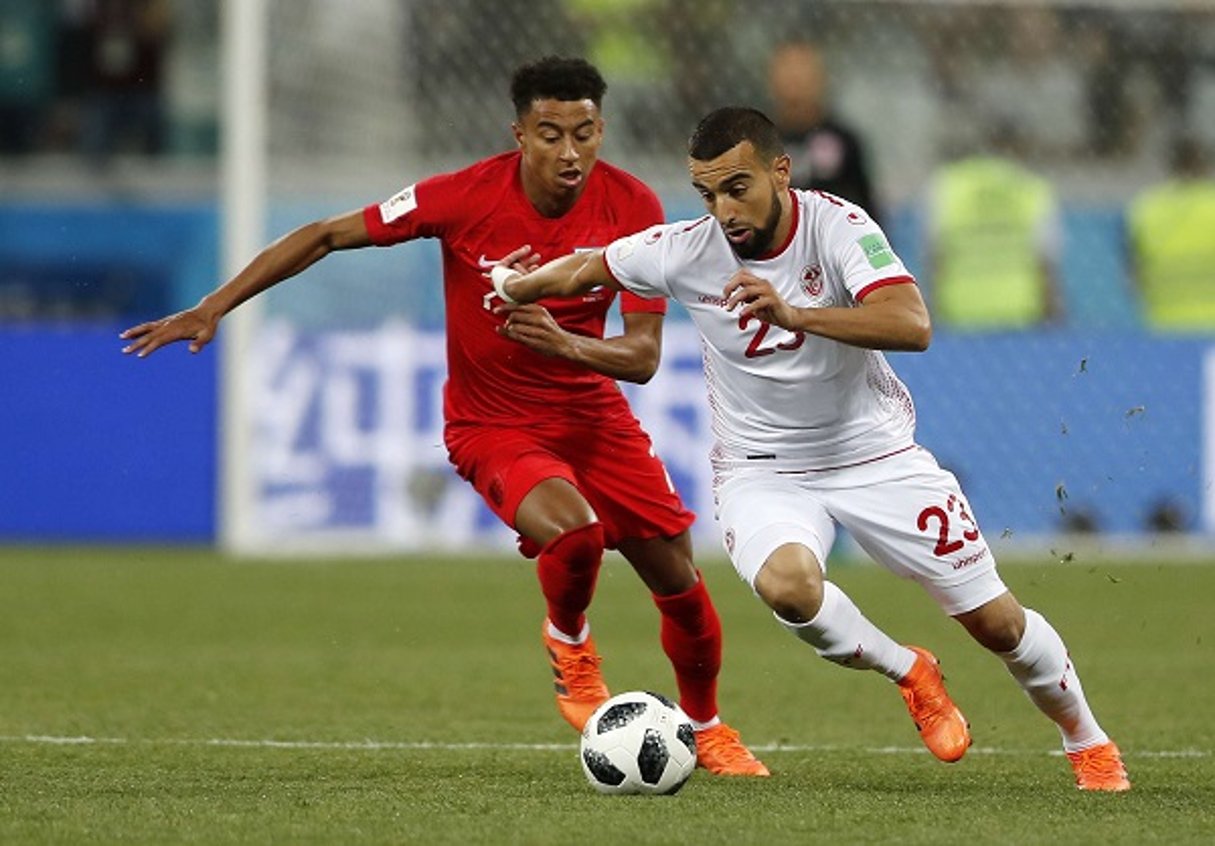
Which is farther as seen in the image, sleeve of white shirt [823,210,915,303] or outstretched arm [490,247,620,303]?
outstretched arm [490,247,620,303]

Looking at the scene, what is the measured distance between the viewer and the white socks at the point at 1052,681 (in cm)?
696

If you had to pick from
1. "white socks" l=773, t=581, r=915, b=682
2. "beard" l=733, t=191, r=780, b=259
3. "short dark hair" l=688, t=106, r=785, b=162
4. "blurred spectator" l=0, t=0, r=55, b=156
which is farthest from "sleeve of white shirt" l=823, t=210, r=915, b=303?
"blurred spectator" l=0, t=0, r=55, b=156

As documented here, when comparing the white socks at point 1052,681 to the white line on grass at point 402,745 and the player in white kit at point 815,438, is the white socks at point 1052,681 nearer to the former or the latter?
the player in white kit at point 815,438

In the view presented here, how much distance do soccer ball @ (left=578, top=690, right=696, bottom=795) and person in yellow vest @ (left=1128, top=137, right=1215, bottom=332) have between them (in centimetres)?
1050

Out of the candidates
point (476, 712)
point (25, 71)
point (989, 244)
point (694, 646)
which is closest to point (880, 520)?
point (694, 646)

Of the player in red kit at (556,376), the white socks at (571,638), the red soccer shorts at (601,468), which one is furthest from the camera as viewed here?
the white socks at (571,638)

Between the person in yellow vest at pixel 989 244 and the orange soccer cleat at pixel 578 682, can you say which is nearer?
the orange soccer cleat at pixel 578 682

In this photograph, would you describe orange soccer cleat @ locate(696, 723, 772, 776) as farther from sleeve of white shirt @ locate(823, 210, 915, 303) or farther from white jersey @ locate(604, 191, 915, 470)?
sleeve of white shirt @ locate(823, 210, 915, 303)

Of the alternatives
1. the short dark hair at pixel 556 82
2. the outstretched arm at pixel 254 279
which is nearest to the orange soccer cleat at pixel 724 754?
the outstretched arm at pixel 254 279

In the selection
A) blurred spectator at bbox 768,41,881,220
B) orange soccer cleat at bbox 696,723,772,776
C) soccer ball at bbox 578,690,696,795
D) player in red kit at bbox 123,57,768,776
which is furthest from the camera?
blurred spectator at bbox 768,41,881,220

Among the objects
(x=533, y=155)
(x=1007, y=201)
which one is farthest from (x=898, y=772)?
(x=1007, y=201)

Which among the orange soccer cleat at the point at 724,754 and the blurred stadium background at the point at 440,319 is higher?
the blurred stadium background at the point at 440,319

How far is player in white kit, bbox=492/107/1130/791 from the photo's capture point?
22.5ft

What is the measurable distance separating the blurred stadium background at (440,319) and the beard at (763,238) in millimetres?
6955
